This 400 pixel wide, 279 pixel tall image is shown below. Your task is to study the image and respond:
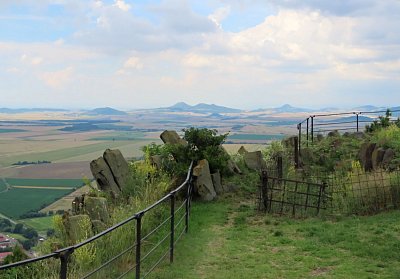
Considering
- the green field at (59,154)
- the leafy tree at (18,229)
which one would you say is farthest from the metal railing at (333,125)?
the green field at (59,154)

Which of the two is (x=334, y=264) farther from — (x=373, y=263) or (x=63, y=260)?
(x=63, y=260)

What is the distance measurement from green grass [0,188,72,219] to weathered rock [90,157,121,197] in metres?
13.4

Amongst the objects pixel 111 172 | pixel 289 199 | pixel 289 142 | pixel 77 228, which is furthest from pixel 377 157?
pixel 77 228

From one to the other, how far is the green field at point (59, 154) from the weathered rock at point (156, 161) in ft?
122

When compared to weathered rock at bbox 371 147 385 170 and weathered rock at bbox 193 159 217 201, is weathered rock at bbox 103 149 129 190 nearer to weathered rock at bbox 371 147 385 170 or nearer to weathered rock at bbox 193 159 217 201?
weathered rock at bbox 193 159 217 201

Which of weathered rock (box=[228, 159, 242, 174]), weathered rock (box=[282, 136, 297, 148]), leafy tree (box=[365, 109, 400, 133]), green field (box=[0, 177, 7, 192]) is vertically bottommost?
green field (box=[0, 177, 7, 192])

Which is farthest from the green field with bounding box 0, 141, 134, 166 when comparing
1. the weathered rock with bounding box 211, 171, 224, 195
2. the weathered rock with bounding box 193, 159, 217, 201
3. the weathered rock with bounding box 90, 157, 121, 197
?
the weathered rock with bounding box 90, 157, 121, 197

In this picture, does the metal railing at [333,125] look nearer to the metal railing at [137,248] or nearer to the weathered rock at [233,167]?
the weathered rock at [233,167]

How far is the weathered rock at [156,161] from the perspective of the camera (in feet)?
51.4

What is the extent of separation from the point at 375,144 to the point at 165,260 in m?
10.2

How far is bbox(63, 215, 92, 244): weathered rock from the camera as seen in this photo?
9727 millimetres

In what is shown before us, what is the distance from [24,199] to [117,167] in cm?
2123

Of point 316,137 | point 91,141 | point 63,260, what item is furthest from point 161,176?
point 91,141

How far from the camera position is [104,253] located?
9.41 m
